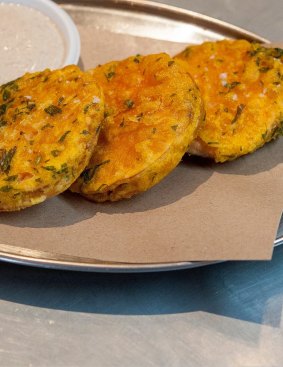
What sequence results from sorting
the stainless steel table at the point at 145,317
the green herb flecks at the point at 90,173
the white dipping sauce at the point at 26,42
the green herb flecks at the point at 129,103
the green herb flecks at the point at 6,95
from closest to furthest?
the stainless steel table at the point at 145,317
the green herb flecks at the point at 90,173
the green herb flecks at the point at 129,103
the green herb flecks at the point at 6,95
the white dipping sauce at the point at 26,42

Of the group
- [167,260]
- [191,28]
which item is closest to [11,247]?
[167,260]

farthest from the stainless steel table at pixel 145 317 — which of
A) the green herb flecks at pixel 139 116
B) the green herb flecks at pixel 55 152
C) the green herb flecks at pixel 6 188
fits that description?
the green herb flecks at pixel 139 116

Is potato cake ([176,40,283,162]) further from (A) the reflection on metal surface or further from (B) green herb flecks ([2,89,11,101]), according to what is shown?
(B) green herb flecks ([2,89,11,101])

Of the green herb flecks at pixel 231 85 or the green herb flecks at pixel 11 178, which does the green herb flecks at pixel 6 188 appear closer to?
the green herb flecks at pixel 11 178

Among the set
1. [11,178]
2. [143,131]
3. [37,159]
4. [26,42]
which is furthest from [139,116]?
[26,42]

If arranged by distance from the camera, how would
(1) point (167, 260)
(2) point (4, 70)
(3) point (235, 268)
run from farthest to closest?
(2) point (4, 70) < (3) point (235, 268) < (1) point (167, 260)

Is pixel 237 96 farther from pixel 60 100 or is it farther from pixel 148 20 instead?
pixel 148 20

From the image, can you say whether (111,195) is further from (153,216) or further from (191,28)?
(191,28)

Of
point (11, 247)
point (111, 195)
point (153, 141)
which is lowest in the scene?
point (11, 247)
